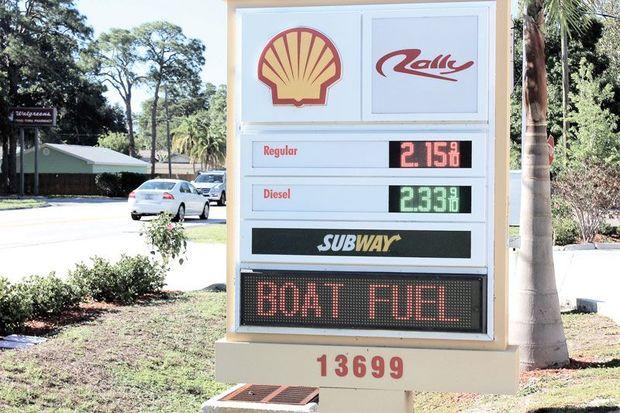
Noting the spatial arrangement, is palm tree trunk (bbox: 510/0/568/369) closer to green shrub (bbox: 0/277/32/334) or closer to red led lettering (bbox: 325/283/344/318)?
red led lettering (bbox: 325/283/344/318)

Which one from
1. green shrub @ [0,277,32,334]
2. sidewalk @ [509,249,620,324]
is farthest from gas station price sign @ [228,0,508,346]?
sidewalk @ [509,249,620,324]

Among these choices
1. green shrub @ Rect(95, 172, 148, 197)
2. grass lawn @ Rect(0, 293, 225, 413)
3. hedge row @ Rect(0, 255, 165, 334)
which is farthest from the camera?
green shrub @ Rect(95, 172, 148, 197)

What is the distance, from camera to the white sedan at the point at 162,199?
100ft

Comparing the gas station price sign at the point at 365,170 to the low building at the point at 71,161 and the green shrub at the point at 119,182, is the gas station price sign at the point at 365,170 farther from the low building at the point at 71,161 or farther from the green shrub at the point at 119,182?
the low building at the point at 71,161

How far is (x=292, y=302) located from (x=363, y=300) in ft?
1.37

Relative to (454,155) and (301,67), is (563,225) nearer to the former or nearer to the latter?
(454,155)

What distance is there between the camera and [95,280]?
11766 millimetres

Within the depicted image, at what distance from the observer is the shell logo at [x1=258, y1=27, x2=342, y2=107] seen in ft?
16.9

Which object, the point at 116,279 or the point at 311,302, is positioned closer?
the point at 311,302

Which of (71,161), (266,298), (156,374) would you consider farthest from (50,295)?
(71,161)

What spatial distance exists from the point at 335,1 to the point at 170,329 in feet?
19.8

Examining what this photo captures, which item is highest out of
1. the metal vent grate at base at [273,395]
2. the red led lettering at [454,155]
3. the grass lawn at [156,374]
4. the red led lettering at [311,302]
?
the red led lettering at [454,155]

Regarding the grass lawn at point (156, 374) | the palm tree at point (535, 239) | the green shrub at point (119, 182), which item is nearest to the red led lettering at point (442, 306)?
the grass lawn at point (156, 374)

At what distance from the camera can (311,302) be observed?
5.15 m
